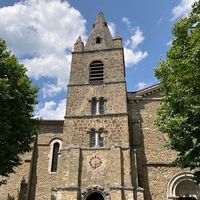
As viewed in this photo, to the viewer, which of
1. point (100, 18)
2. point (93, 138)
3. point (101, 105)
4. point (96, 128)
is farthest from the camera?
point (100, 18)

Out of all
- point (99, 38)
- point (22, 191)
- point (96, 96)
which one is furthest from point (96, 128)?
point (99, 38)

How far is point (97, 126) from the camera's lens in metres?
21.5

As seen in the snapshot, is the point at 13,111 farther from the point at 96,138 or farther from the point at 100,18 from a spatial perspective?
the point at 100,18

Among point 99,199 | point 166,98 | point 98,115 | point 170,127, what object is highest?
point 98,115

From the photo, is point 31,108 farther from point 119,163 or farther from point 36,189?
point 36,189

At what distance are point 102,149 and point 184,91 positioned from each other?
983cm

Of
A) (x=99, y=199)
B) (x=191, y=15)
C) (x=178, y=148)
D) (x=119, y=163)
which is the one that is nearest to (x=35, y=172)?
(x=99, y=199)

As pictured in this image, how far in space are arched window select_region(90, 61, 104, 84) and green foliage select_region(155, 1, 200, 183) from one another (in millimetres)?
10483

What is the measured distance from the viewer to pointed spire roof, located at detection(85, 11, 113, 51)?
26359 mm

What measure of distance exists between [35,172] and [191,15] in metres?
16.3

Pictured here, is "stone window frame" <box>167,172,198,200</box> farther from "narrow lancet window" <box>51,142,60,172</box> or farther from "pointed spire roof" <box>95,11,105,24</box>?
"pointed spire roof" <box>95,11,105,24</box>

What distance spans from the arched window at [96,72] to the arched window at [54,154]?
590 cm

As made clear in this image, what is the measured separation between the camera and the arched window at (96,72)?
24.1 metres

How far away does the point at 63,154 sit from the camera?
20.4m
